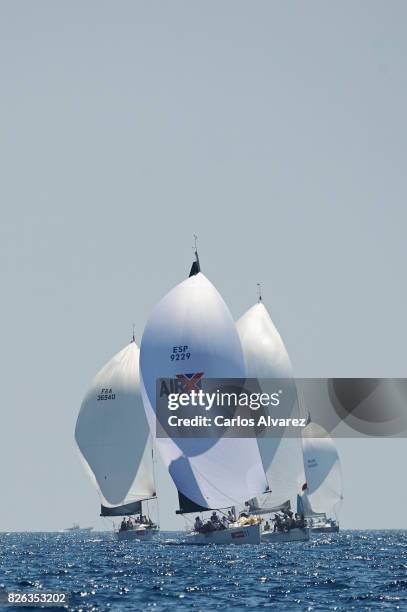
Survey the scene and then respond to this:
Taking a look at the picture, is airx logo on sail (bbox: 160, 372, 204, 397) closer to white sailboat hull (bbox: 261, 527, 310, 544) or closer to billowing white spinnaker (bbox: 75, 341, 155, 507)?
white sailboat hull (bbox: 261, 527, 310, 544)

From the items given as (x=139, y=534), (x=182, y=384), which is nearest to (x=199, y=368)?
(x=182, y=384)

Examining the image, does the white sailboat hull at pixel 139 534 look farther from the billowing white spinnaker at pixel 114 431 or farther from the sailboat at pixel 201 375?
the sailboat at pixel 201 375

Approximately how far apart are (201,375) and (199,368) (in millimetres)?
440

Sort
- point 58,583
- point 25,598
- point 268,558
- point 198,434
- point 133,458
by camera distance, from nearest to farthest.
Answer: point 25,598 → point 58,583 → point 268,558 → point 198,434 → point 133,458

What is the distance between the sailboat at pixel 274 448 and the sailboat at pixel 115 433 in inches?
500

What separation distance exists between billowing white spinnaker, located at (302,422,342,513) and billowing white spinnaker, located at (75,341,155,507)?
21.4 m

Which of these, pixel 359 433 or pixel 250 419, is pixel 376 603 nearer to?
pixel 359 433

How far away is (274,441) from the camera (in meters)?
91.1

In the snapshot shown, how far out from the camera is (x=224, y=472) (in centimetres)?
7562

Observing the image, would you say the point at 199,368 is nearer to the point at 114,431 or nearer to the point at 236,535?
the point at 236,535

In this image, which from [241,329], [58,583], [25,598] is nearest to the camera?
[25,598]

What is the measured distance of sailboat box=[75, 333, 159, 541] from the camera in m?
101

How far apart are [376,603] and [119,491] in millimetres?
63249

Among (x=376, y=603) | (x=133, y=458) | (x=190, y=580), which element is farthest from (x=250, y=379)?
(x=376, y=603)
